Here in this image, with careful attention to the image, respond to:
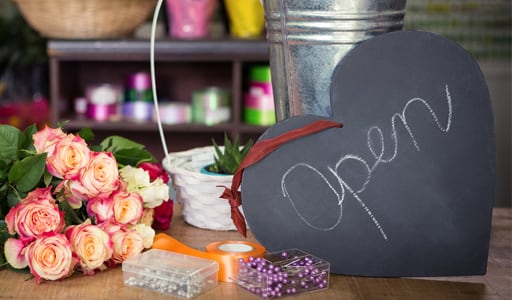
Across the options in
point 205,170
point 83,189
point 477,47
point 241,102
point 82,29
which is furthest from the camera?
point 477,47

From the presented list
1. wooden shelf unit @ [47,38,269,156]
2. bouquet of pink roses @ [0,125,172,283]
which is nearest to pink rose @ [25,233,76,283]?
bouquet of pink roses @ [0,125,172,283]

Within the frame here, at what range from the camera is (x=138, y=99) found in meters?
3.06

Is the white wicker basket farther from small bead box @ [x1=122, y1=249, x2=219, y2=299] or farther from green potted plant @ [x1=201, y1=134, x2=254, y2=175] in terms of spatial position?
small bead box @ [x1=122, y1=249, x2=219, y2=299]

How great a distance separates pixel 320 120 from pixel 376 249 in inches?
7.5

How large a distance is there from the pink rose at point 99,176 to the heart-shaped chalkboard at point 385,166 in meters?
0.18

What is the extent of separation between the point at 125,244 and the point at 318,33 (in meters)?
0.38

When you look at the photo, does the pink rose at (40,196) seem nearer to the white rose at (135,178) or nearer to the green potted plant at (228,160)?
the white rose at (135,178)

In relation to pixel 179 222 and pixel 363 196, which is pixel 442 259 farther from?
pixel 179 222

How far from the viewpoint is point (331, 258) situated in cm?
107

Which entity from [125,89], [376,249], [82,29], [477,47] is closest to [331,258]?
[376,249]

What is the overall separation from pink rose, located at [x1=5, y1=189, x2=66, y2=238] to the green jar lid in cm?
199

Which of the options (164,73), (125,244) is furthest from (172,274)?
(164,73)

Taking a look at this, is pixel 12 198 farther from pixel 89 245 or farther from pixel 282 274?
pixel 282 274

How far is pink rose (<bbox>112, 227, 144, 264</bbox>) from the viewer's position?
105 cm
